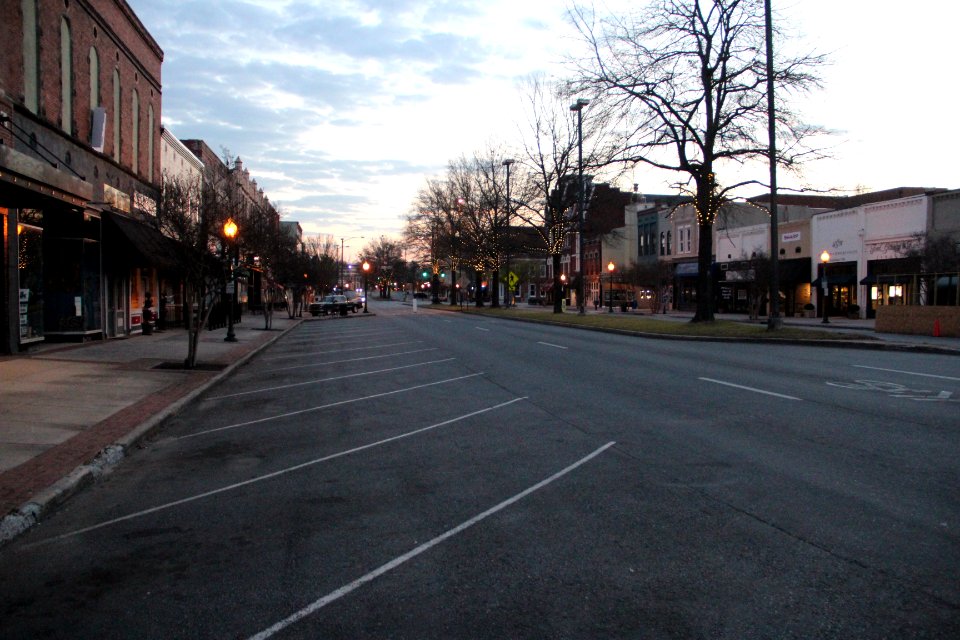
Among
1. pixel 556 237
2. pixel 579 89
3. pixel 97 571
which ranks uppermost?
pixel 579 89

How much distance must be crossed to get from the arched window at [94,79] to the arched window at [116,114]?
5.29 feet

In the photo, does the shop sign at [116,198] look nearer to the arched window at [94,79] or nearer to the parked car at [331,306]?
the arched window at [94,79]

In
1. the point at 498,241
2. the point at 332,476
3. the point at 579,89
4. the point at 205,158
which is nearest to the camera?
the point at 332,476

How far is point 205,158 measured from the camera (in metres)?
44.6

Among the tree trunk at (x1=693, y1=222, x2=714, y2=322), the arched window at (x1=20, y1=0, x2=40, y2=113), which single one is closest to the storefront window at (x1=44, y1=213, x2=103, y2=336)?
the arched window at (x1=20, y1=0, x2=40, y2=113)

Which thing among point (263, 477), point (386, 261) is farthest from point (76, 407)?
point (386, 261)

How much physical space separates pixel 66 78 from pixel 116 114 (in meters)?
4.54

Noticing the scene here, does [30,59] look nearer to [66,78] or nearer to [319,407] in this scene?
[66,78]

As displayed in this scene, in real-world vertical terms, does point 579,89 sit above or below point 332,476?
above

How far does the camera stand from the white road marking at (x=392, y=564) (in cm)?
400

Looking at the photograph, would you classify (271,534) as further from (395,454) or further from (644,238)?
(644,238)

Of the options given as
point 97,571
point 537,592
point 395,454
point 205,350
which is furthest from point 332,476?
point 205,350

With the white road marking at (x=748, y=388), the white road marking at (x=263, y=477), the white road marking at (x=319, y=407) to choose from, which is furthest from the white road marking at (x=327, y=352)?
the white road marking at (x=748, y=388)

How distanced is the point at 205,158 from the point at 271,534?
43349mm
